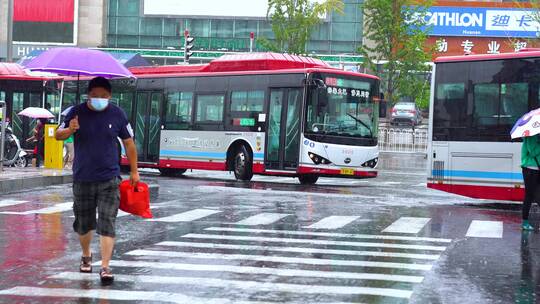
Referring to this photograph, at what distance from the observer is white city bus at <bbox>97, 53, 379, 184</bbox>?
23.5 metres

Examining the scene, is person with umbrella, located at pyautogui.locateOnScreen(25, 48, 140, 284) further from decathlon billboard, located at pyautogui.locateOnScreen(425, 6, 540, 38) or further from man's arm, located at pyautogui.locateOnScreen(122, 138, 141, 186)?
decathlon billboard, located at pyautogui.locateOnScreen(425, 6, 540, 38)

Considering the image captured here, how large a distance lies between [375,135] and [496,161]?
254 inches

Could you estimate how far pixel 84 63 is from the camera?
1324 centimetres

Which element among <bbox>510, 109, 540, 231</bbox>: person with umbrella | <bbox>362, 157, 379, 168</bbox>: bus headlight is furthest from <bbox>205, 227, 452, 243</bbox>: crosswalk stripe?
<bbox>362, 157, 379, 168</bbox>: bus headlight

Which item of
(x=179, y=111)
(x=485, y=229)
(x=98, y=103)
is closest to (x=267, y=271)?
(x=98, y=103)

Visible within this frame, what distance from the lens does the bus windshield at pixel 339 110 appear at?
76.9 ft

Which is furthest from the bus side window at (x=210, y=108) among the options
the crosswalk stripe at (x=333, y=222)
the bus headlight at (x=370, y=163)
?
the crosswalk stripe at (x=333, y=222)

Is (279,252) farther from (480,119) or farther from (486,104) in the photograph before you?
(486,104)

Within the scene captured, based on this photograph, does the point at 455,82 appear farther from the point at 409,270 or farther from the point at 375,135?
the point at 409,270

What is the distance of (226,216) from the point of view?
1501 centimetres

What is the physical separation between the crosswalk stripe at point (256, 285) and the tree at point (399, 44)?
39.8 metres

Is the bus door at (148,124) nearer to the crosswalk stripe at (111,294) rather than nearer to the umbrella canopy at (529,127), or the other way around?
the umbrella canopy at (529,127)

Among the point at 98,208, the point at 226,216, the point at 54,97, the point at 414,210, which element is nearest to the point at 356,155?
the point at 414,210

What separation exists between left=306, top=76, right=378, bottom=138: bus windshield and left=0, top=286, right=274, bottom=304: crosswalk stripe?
15558mm
